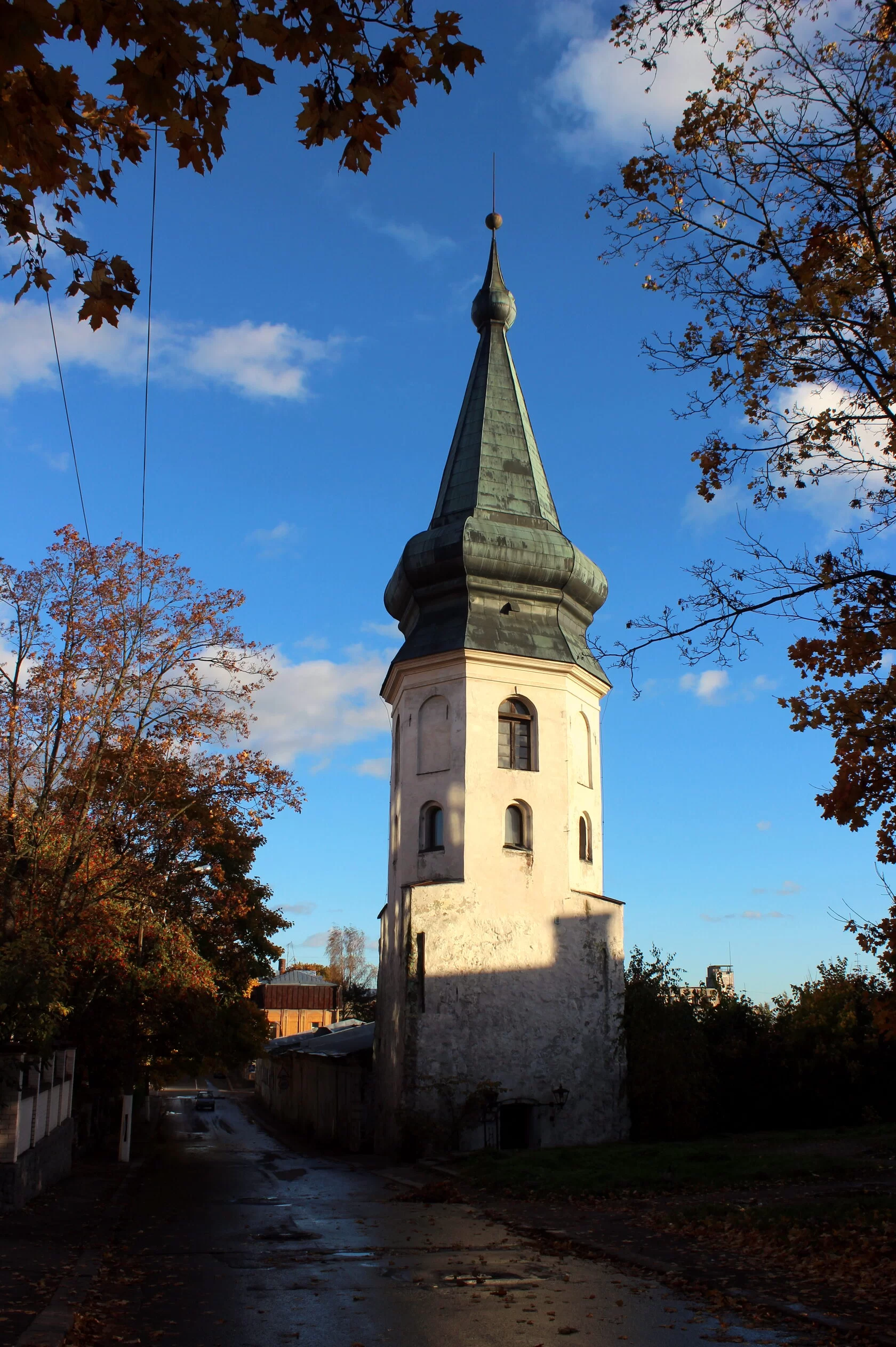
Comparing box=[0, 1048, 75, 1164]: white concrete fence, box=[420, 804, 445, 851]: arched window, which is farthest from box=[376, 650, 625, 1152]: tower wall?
box=[0, 1048, 75, 1164]: white concrete fence

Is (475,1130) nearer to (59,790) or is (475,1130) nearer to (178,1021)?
(178,1021)

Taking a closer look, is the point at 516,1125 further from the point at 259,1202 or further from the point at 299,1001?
the point at 299,1001

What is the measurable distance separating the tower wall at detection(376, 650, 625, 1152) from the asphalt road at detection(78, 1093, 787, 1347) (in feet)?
23.6

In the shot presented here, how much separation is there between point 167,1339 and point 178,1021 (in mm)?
17657

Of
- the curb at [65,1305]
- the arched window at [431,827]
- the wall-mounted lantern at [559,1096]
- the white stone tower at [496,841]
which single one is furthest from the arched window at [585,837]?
the curb at [65,1305]

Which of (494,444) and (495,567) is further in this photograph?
(494,444)

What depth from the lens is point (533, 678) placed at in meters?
27.5

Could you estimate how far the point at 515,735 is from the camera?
89.9 feet

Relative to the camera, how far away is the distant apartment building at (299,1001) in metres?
81.8

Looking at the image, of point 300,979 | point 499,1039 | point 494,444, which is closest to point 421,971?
point 499,1039

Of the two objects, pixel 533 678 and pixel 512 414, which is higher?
pixel 512 414

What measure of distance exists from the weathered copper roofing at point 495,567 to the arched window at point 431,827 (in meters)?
3.76

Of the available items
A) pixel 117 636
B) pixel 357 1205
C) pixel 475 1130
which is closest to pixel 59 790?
pixel 117 636

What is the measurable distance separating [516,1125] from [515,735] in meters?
8.85
